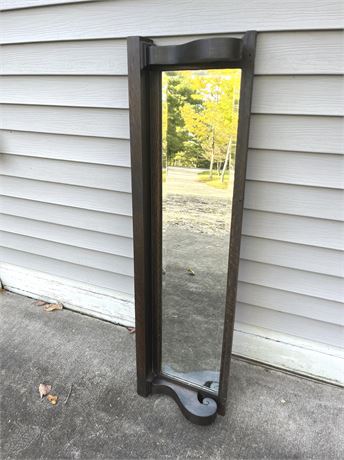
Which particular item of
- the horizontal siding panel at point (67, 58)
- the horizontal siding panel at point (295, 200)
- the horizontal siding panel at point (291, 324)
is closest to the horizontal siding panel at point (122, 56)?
the horizontal siding panel at point (67, 58)

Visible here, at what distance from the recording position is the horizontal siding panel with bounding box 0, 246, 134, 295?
203 centimetres

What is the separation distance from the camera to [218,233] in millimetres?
1378

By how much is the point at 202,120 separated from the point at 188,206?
333mm

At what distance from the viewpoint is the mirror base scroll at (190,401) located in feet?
4.77

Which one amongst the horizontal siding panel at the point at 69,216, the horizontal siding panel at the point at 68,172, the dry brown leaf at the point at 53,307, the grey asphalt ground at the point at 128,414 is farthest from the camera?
the dry brown leaf at the point at 53,307

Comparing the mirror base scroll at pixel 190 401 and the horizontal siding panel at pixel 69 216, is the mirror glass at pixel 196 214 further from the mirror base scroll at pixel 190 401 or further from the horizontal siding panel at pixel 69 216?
the horizontal siding panel at pixel 69 216

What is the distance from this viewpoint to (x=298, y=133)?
4.39ft

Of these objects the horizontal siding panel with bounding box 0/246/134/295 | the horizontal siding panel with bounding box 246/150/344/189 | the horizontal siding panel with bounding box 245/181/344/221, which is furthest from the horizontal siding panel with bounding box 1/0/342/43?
the horizontal siding panel with bounding box 0/246/134/295

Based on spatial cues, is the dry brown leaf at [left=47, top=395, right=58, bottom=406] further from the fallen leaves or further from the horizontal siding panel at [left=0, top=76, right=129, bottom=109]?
the horizontal siding panel at [left=0, top=76, right=129, bottom=109]

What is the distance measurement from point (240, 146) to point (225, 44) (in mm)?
307

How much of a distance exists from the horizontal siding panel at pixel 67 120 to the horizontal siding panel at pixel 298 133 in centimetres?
61

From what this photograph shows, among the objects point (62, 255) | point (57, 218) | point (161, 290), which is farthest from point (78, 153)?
point (161, 290)

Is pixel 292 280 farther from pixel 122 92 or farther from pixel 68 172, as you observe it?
pixel 68 172

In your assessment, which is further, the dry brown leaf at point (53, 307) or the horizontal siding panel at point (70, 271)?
the dry brown leaf at point (53, 307)
